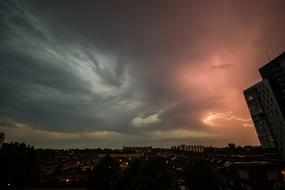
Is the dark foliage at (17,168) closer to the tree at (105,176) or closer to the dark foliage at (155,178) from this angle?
the tree at (105,176)

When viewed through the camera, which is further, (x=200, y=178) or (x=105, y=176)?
(x=105, y=176)

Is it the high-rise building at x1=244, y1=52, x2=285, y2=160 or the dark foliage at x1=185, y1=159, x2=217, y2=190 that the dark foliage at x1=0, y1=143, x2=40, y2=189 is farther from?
the high-rise building at x1=244, y1=52, x2=285, y2=160

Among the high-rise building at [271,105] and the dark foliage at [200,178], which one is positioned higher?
the high-rise building at [271,105]

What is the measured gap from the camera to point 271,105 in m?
96.6

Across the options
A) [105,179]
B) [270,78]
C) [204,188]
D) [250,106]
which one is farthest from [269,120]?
[105,179]

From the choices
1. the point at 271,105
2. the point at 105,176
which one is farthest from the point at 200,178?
the point at 271,105

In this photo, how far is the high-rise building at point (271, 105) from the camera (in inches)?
3607

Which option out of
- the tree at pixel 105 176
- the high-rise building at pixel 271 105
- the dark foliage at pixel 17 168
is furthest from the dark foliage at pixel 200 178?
the high-rise building at pixel 271 105

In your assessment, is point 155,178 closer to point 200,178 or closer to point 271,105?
point 200,178

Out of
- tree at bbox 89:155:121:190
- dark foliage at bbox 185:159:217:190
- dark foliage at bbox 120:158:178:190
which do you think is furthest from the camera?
tree at bbox 89:155:121:190

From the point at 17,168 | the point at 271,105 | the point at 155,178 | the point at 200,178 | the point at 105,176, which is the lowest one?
the point at 105,176

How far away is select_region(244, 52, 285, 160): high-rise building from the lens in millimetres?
91625

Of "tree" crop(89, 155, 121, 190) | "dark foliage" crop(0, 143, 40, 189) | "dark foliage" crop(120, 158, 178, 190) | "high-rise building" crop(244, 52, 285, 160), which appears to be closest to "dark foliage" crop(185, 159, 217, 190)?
"dark foliage" crop(120, 158, 178, 190)

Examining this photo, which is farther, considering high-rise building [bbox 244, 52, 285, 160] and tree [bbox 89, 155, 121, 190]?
high-rise building [bbox 244, 52, 285, 160]
